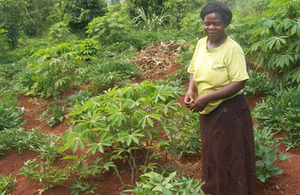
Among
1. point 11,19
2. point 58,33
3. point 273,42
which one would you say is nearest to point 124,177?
point 273,42

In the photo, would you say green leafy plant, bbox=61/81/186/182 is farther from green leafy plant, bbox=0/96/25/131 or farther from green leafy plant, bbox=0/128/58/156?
green leafy plant, bbox=0/96/25/131

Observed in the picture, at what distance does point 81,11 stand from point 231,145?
921cm

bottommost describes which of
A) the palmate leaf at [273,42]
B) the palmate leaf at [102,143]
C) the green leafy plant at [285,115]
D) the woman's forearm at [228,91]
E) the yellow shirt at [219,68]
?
the green leafy plant at [285,115]

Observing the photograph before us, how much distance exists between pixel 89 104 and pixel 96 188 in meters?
0.80

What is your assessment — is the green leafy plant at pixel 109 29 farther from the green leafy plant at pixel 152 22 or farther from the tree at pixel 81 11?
the green leafy plant at pixel 152 22

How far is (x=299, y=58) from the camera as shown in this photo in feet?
11.1

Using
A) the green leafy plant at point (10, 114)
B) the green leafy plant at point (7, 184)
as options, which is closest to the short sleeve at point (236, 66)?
the green leafy plant at point (7, 184)

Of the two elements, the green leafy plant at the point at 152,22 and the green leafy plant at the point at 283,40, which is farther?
the green leafy plant at the point at 152,22

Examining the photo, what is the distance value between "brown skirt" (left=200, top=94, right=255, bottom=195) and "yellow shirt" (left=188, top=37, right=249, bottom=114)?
90 mm

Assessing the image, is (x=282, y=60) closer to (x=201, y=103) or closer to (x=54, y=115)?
(x=201, y=103)

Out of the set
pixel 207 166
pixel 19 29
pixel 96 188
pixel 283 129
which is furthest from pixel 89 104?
pixel 19 29

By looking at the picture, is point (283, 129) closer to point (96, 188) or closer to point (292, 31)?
point (292, 31)

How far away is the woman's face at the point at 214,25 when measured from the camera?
1732 mm

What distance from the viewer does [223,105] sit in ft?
6.11
